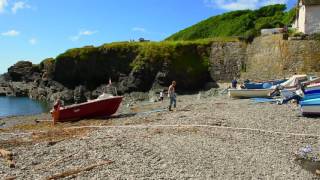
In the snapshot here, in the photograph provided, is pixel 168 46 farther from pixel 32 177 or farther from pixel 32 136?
pixel 32 177

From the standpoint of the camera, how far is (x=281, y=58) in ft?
149

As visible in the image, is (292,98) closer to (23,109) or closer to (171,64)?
(171,64)

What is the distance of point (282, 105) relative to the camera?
1109 inches

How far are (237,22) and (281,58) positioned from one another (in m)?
27.5

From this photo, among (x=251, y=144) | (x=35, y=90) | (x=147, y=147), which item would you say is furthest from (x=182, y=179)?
(x=35, y=90)

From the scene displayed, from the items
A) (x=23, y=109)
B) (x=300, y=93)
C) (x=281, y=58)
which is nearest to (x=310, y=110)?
(x=300, y=93)

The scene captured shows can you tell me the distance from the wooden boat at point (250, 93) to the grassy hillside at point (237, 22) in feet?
95.2

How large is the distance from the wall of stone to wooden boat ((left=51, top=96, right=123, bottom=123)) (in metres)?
20.6

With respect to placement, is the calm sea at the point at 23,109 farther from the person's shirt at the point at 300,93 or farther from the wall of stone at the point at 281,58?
the person's shirt at the point at 300,93

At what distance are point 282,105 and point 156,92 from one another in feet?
81.4

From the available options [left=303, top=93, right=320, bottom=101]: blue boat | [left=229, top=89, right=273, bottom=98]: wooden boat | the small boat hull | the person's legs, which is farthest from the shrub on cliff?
the small boat hull

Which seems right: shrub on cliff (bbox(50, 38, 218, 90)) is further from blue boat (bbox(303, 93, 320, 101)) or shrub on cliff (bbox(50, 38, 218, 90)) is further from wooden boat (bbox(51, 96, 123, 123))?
blue boat (bbox(303, 93, 320, 101))

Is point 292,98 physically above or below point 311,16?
below

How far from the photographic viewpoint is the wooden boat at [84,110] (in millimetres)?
28062
